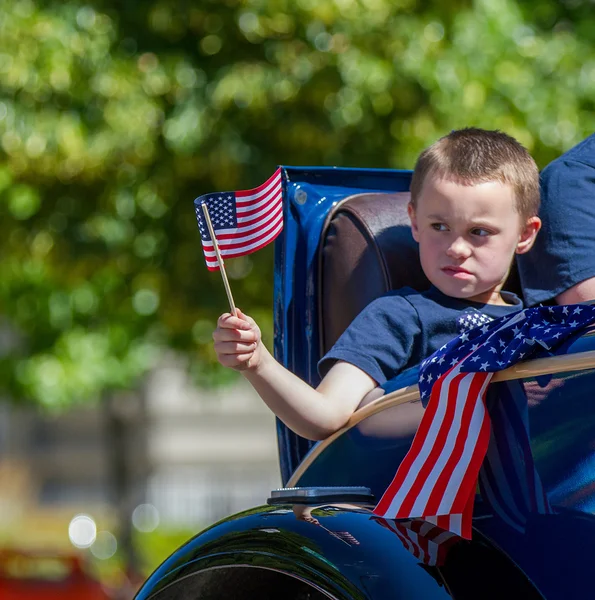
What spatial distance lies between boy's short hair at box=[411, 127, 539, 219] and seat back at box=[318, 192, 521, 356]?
9.6 inches

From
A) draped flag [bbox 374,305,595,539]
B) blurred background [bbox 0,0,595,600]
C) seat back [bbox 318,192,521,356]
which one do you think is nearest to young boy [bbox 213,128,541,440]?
seat back [bbox 318,192,521,356]

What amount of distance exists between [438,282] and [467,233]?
0.12 metres

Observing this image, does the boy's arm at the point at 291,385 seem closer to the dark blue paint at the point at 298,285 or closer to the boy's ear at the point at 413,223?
the boy's ear at the point at 413,223

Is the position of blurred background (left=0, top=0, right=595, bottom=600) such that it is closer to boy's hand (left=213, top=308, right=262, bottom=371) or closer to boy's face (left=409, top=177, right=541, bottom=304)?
boy's face (left=409, top=177, right=541, bottom=304)

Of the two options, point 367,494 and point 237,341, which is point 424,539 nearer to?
point 367,494

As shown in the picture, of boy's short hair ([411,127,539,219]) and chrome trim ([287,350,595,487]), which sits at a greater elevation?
boy's short hair ([411,127,539,219])

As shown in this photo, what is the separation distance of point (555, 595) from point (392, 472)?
1.35ft

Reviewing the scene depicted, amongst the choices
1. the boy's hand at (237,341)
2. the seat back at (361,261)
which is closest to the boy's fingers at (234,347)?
the boy's hand at (237,341)

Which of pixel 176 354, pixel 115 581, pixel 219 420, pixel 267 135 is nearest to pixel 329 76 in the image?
pixel 267 135

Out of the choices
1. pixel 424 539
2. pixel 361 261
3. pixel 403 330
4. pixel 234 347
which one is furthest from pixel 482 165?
pixel 424 539

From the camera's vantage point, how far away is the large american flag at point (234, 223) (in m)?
2.26

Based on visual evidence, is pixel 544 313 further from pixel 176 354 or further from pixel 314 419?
pixel 176 354

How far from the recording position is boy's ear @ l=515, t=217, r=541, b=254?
235cm

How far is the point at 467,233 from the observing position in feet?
7.44
